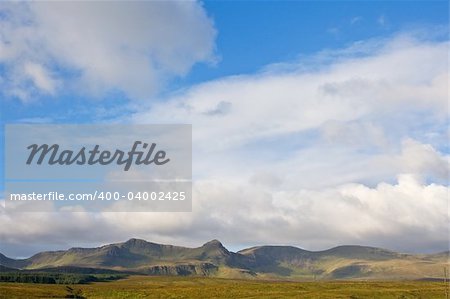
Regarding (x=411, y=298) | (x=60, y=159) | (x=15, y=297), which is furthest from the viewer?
(x=411, y=298)

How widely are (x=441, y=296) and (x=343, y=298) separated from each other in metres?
36.4

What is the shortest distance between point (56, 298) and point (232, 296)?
49730 millimetres

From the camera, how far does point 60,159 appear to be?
306ft

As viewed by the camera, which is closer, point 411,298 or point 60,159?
point 60,159

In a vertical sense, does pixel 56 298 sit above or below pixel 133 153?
below

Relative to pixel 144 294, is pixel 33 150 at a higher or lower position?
higher

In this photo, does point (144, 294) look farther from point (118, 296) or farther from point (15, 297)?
point (15, 297)

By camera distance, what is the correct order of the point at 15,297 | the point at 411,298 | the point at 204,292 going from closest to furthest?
1. the point at 15,297
2. the point at 411,298
3. the point at 204,292

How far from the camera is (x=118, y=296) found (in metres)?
156

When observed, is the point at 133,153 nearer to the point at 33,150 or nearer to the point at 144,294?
the point at 33,150

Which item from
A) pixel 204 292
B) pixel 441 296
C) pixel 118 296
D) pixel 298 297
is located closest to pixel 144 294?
pixel 118 296

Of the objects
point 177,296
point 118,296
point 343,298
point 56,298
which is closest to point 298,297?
point 343,298

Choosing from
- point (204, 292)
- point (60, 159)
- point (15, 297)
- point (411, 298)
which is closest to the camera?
point (60, 159)

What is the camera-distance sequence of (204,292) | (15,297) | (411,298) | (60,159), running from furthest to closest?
(204,292)
(411,298)
(15,297)
(60,159)
